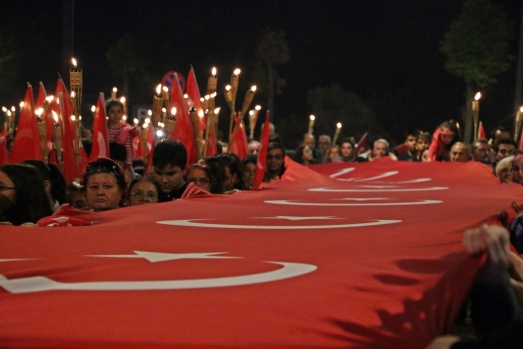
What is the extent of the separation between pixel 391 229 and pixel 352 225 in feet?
0.96

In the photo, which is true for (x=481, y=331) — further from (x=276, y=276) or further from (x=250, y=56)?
(x=250, y=56)

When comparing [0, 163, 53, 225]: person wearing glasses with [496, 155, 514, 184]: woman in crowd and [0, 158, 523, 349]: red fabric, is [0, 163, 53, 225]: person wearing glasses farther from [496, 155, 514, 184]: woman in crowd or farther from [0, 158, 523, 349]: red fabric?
[496, 155, 514, 184]: woman in crowd

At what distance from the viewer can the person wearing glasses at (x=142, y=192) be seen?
559 centimetres

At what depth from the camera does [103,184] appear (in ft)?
16.7

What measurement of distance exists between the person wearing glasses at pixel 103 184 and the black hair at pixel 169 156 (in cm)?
82

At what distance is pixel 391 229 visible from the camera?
13.3 ft

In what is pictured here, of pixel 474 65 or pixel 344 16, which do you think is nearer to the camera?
pixel 474 65

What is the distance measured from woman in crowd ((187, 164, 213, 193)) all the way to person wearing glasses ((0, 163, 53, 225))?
6.51 feet

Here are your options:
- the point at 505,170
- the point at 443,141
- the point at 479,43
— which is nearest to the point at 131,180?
the point at 505,170

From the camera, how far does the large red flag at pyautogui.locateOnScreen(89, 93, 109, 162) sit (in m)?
6.94

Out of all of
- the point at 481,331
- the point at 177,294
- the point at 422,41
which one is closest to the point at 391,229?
the point at 481,331

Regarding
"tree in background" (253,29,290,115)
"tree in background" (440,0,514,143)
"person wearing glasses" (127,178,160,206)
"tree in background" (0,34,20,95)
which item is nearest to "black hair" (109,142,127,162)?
"person wearing glasses" (127,178,160,206)

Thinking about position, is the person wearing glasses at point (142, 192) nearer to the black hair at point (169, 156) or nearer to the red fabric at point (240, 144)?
the black hair at point (169, 156)

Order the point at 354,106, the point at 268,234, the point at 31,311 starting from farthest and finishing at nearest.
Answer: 1. the point at 354,106
2. the point at 268,234
3. the point at 31,311
